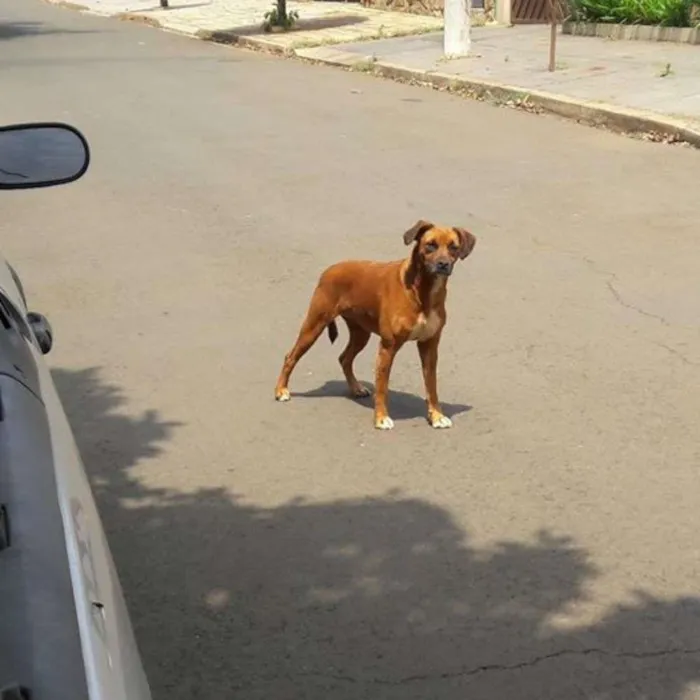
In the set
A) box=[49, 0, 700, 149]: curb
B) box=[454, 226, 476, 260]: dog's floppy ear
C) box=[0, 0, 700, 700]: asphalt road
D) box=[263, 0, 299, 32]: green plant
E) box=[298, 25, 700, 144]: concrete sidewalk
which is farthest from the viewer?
box=[263, 0, 299, 32]: green plant

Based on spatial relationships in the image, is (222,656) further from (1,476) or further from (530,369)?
(530,369)

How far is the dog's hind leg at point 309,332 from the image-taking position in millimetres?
5809

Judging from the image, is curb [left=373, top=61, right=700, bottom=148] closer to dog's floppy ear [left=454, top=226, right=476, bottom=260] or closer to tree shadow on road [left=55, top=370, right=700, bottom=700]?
dog's floppy ear [left=454, top=226, right=476, bottom=260]

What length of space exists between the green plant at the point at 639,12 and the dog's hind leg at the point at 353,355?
14.0m

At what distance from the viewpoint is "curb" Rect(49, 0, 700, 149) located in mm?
12656

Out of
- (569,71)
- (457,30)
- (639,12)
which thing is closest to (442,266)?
(569,71)

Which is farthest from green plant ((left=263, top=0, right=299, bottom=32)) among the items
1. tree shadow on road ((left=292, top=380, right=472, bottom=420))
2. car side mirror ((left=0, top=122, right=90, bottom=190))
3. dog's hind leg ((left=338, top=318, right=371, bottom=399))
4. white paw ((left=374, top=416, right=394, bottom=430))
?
car side mirror ((left=0, top=122, right=90, bottom=190))

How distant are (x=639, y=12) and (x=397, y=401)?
14.8 metres

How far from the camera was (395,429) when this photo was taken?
5738 mm

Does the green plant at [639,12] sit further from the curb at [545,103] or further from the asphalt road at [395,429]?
the asphalt road at [395,429]

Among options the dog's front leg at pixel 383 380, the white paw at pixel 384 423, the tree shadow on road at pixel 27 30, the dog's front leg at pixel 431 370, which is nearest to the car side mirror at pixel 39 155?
the dog's front leg at pixel 383 380

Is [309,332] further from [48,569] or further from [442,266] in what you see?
[48,569]

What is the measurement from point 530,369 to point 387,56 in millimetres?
13950

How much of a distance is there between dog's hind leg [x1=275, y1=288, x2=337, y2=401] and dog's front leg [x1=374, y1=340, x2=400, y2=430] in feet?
1.13
